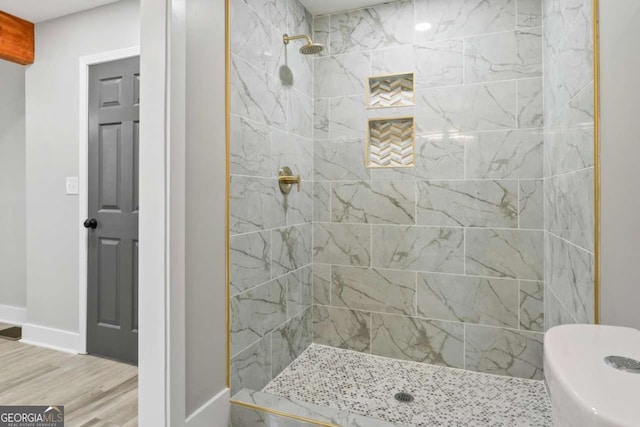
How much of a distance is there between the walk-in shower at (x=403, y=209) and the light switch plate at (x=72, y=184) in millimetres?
1651

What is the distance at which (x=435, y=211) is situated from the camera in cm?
249

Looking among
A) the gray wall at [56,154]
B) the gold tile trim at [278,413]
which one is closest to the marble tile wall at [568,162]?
the gold tile trim at [278,413]

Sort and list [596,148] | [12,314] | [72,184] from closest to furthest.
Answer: [596,148] < [72,184] < [12,314]

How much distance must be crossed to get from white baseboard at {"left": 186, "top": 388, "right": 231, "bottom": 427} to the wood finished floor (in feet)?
1.56

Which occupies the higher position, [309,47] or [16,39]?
[16,39]

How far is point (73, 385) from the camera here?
7.47 feet

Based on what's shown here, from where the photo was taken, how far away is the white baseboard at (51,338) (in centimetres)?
279

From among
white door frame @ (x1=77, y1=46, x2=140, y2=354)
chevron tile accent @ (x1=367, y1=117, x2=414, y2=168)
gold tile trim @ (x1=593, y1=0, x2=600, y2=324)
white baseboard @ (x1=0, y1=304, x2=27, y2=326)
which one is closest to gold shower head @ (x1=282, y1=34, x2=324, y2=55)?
chevron tile accent @ (x1=367, y1=117, x2=414, y2=168)

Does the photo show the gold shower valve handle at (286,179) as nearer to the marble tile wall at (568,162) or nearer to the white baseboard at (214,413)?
the white baseboard at (214,413)

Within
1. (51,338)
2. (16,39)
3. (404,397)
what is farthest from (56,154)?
(404,397)

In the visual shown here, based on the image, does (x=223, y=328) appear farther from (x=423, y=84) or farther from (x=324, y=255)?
(x=423, y=84)

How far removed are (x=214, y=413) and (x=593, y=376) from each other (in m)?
1.58

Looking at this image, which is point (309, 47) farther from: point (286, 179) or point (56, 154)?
point (56, 154)

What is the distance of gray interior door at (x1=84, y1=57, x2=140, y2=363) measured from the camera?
2.60m
